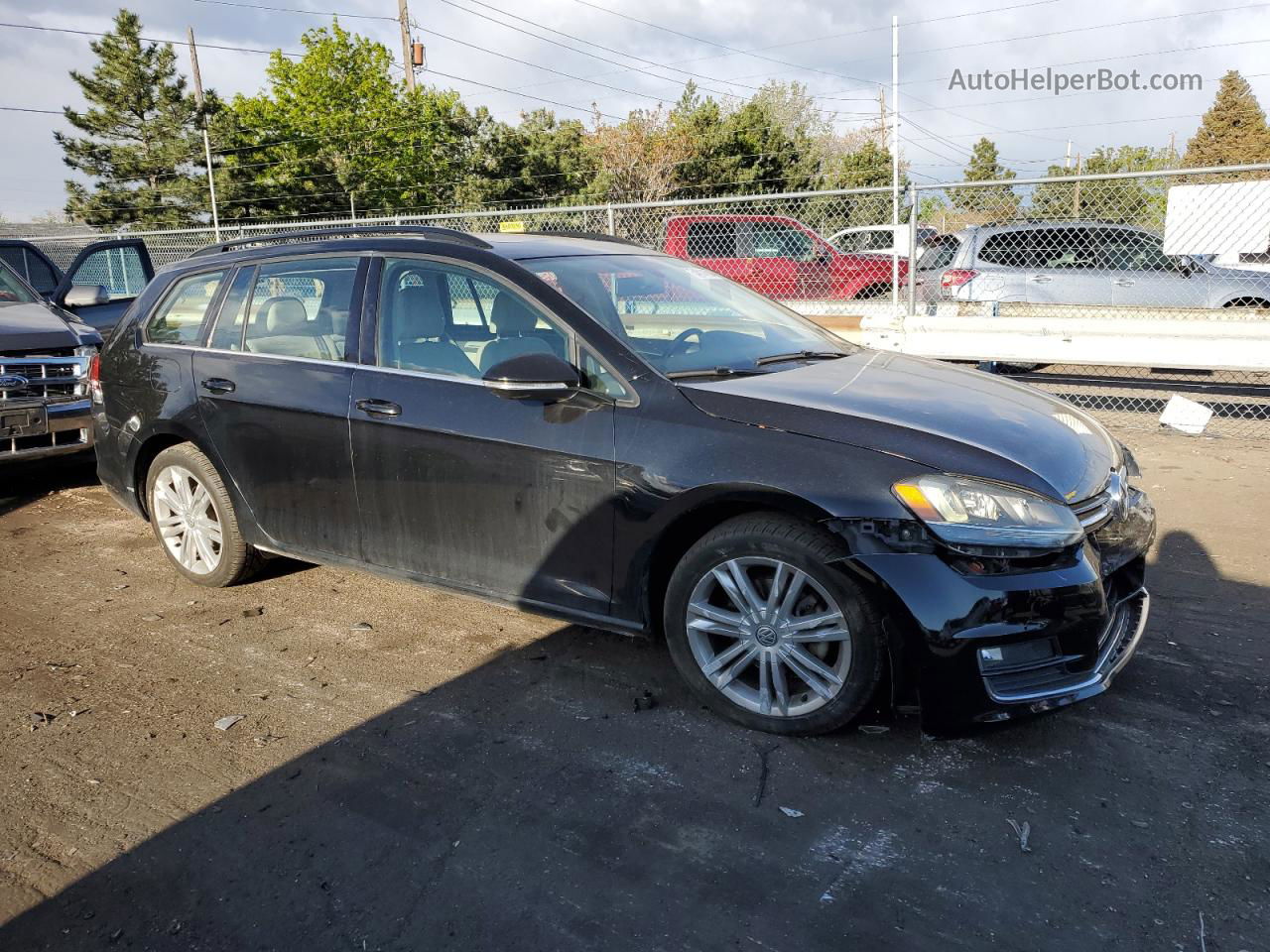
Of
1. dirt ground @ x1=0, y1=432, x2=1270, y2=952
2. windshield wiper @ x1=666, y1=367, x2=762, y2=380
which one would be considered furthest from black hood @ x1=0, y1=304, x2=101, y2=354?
windshield wiper @ x1=666, y1=367, x2=762, y2=380

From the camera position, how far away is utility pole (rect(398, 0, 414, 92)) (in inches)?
1615

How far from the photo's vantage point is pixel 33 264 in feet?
32.7

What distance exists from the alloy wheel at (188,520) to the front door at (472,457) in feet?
3.60

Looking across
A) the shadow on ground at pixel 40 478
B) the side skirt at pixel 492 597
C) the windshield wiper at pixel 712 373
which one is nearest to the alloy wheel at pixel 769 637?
the side skirt at pixel 492 597

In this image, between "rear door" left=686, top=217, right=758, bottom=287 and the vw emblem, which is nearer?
the vw emblem

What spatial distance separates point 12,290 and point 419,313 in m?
5.78

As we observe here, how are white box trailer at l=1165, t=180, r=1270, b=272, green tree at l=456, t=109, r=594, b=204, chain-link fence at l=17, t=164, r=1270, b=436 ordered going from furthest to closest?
green tree at l=456, t=109, r=594, b=204, chain-link fence at l=17, t=164, r=1270, b=436, white box trailer at l=1165, t=180, r=1270, b=272

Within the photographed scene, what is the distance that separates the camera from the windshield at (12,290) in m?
7.97

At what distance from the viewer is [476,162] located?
40844mm

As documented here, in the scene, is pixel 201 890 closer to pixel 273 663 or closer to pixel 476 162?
pixel 273 663

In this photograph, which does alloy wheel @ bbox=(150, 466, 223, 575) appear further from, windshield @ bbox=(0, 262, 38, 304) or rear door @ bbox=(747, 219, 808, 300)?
rear door @ bbox=(747, 219, 808, 300)

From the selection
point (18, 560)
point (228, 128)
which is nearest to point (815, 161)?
point (228, 128)

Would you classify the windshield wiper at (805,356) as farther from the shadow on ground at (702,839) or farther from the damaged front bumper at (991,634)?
the shadow on ground at (702,839)

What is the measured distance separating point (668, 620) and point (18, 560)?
4.13 meters
